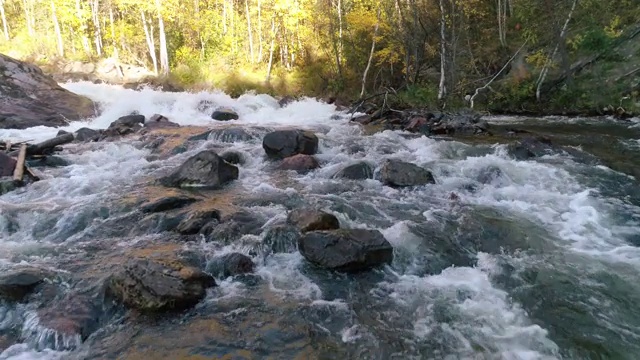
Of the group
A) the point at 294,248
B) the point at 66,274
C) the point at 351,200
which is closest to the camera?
the point at 66,274

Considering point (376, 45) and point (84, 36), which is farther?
point (84, 36)

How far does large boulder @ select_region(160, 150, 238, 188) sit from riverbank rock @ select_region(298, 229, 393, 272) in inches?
165

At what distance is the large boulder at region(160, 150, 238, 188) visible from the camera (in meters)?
9.65

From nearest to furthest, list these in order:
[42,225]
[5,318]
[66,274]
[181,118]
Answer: [5,318], [66,274], [42,225], [181,118]

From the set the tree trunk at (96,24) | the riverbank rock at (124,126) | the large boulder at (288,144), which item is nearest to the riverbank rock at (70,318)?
the large boulder at (288,144)

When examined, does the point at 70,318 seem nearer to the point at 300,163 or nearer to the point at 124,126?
the point at 300,163

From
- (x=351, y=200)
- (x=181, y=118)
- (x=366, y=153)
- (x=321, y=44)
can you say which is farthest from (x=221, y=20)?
(x=351, y=200)

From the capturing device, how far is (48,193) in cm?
925

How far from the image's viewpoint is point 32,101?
1845cm

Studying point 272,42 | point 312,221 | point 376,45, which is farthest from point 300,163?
point 272,42

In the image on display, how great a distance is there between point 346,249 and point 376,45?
891 inches

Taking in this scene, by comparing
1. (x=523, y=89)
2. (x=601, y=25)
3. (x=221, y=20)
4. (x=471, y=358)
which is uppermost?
(x=221, y=20)

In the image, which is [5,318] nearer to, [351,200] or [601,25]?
[351,200]

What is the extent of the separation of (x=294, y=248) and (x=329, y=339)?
83.2 inches
